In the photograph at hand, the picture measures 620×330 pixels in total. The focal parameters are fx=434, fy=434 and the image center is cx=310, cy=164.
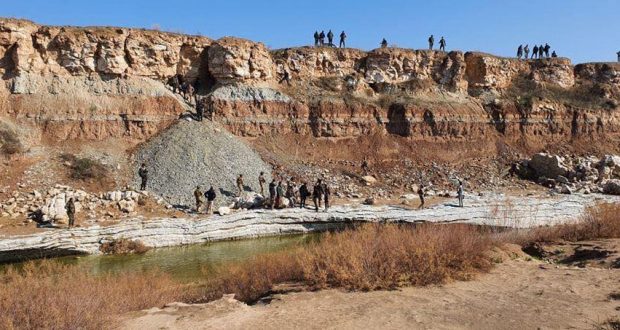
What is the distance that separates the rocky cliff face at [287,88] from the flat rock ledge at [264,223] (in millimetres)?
11368

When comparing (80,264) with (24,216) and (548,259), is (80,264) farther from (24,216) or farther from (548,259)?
(548,259)

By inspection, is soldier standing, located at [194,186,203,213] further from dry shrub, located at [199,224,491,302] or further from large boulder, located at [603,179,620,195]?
large boulder, located at [603,179,620,195]

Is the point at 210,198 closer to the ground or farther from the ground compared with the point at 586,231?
farther from the ground

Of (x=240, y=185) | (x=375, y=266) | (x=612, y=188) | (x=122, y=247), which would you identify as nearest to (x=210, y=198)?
(x=240, y=185)

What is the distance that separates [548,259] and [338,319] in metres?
8.60

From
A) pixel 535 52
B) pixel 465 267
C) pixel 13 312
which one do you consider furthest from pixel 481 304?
pixel 535 52

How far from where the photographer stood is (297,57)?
3741cm

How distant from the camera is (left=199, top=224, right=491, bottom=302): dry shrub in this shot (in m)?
10.6

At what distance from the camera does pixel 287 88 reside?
36.4 meters

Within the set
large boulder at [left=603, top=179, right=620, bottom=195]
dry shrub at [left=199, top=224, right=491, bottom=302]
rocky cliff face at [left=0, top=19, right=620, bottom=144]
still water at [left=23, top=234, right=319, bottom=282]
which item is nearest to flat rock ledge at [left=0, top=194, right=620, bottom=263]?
still water at [left=23, top=234, right=319, bottom=282]

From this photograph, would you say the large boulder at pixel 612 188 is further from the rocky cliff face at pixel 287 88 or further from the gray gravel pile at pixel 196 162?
the gray gravel pile at pixel 196 162

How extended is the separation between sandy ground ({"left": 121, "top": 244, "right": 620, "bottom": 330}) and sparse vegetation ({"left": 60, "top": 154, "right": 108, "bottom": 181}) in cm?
1725

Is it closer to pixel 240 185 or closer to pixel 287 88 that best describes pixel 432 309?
pixel 240 185

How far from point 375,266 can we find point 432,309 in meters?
2.26
